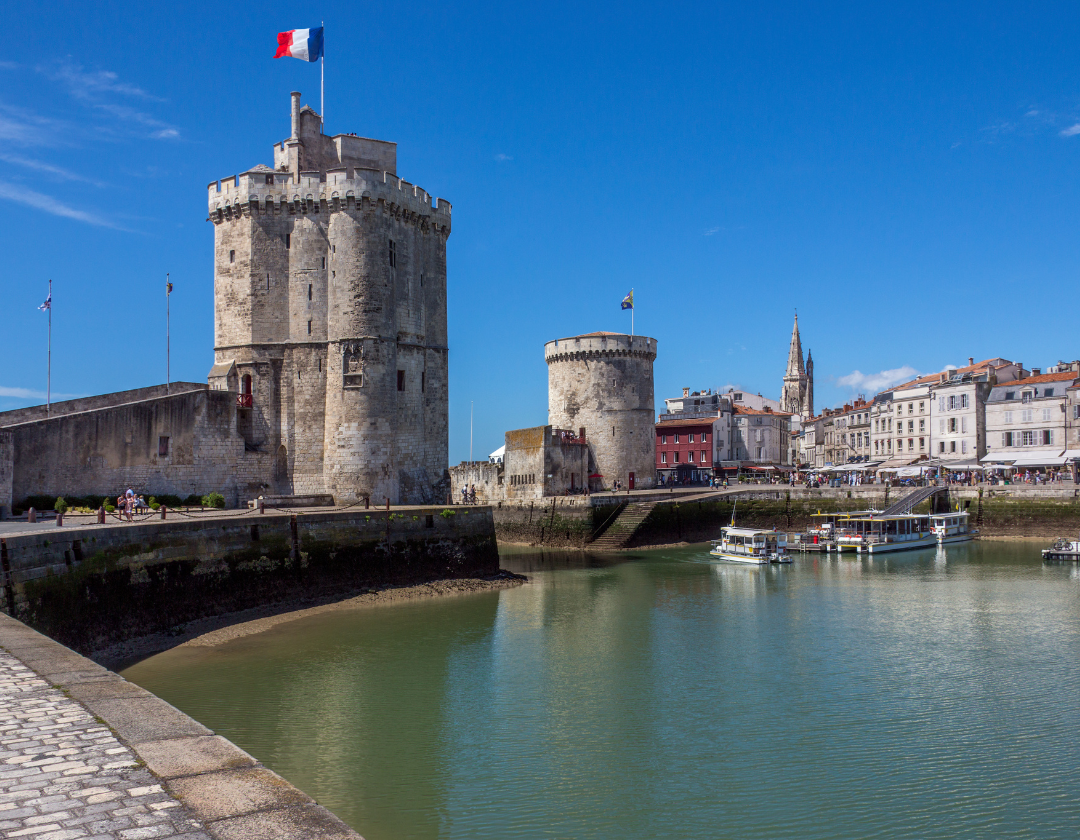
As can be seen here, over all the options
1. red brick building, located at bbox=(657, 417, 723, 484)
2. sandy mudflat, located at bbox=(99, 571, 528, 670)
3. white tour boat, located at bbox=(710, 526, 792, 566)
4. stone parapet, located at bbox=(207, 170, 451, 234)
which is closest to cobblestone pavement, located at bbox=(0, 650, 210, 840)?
sandy mudflat, located at bbox=(99, 571, 528, 670)

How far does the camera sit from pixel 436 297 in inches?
1432

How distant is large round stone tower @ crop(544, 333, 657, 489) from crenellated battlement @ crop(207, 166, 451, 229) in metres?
23.6

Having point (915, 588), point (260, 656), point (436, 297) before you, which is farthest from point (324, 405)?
point (915, 588)

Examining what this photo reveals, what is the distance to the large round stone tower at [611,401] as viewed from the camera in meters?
54.7

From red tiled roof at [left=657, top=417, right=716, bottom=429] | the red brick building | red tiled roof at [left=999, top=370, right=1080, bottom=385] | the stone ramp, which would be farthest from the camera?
red tiled roof at [left=657, top=417, right=716, bottom=429]

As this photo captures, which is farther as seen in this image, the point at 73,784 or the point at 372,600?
the point at 372,600

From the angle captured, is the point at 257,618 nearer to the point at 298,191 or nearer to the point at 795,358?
the point at 298,191

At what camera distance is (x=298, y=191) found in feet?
108

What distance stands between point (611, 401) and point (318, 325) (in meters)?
26.1

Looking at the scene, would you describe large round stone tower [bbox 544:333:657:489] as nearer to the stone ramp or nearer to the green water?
the green water

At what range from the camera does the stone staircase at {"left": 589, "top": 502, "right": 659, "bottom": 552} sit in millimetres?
44875

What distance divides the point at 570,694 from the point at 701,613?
992 centimetres

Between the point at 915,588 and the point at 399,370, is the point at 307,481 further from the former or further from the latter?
the point at 915,588

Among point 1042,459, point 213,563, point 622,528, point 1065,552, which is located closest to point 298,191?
point 213,563
